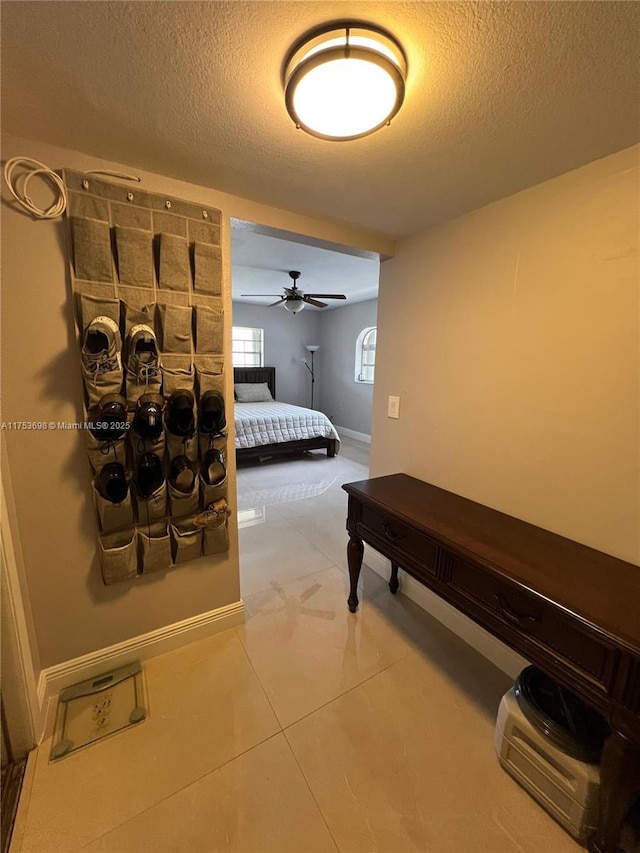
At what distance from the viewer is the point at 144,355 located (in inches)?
52.9

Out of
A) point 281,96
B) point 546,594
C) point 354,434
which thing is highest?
point 281,96

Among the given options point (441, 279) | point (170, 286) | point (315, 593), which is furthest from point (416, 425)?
point (170, 286)

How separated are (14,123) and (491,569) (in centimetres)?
212

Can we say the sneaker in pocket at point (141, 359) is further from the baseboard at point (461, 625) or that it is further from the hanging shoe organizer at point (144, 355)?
the baseboard at point (461, 625)

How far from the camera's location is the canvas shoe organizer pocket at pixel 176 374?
4.68 ft

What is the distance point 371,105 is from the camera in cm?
87

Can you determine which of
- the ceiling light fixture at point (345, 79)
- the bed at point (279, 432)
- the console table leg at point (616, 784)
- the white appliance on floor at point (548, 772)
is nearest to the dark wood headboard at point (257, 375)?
the bed at point (279, 432)

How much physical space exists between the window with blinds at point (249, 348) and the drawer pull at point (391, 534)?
217 inches

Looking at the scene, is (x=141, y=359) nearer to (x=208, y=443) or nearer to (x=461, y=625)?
(x=208, y=443)

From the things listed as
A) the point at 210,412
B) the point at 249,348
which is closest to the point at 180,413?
the point at 210,412

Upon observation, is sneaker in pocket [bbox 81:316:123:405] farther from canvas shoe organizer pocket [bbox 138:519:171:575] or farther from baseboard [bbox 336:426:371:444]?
baseboard [bbox 336:426:371:444]

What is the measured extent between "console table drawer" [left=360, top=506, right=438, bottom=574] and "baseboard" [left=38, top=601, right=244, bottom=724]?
0.85 m

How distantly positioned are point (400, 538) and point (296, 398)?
5791 mm

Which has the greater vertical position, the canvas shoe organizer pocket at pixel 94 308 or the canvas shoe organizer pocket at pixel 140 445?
the canvas shoe organizer pocket at pixel 94 308
